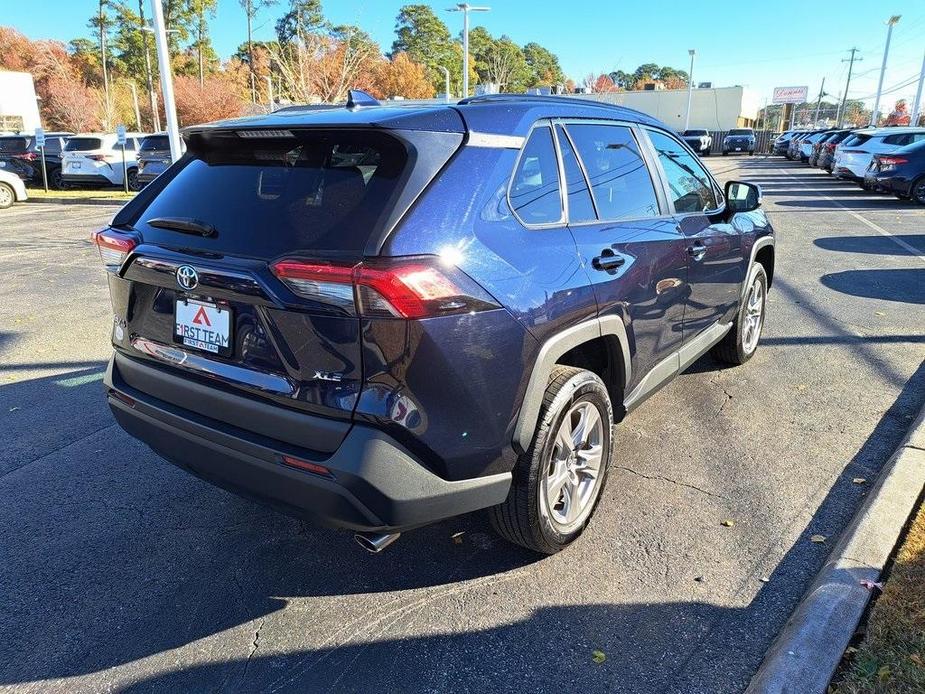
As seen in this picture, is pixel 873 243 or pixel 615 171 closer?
pixel 615 171

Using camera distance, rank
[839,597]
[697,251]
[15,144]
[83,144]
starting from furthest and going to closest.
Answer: [15,144], [83,144], [697,251], [839,597]

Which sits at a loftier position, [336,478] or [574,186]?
[574,186]

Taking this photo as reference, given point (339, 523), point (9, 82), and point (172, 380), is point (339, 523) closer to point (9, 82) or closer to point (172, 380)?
point (172, 380)

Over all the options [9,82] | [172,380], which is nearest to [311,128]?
[172,380]

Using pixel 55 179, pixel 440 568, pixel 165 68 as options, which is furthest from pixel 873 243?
pixel 55 179

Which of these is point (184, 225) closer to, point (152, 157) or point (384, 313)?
point (384, 313)

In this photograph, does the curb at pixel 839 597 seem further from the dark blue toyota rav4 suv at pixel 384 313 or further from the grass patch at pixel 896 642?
the dark blue toyota rav4 suv at pixel 384 313

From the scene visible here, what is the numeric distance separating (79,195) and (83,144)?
1.62m

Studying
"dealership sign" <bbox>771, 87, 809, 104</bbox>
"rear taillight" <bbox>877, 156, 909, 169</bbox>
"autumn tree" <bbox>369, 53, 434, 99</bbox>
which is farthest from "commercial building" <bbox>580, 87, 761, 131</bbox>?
"rear taillight" <bbox>877, 156, 909, 169</bbox>

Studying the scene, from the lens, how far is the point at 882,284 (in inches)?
307

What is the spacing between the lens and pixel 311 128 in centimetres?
238

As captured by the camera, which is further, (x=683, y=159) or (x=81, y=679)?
(x=683, y=159)

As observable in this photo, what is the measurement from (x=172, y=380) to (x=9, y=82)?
2093 inches

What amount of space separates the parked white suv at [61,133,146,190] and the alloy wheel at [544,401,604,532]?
69.7 feet
